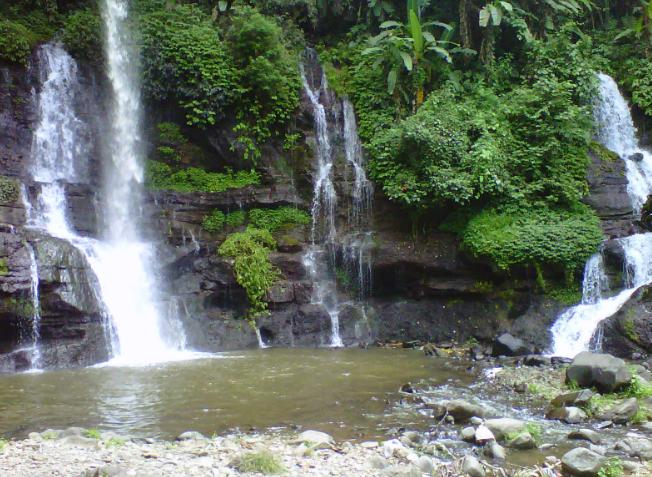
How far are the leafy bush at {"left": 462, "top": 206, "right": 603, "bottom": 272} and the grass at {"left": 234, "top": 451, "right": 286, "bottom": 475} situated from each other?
32.1 feet

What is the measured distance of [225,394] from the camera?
9695 mm

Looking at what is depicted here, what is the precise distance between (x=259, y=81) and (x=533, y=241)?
8.72 meters

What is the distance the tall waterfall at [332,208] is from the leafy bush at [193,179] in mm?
2045

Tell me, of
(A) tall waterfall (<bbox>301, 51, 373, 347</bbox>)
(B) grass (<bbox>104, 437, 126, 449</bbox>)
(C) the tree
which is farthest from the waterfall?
(C) the tree

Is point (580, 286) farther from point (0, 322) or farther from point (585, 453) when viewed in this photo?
point (0, 322)

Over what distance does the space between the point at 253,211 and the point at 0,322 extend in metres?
7.02

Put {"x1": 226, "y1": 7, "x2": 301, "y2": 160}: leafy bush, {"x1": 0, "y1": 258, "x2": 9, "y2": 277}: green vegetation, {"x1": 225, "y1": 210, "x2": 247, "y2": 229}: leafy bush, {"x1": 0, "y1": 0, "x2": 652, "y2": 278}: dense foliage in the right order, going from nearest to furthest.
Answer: {"x1": 0, "y1": 258, "x2": 9, "y2": 277}: green vegetation, {"x1": 0, "y1": 0, "x2": 652, "y2": 278}: dense foliage, {"x1": 225, "y1": 210, "x2": 247, "y2": 229}: leafy bush, {"x1": 226, "y1": 7, "x2": 301, "y2": 160}: leafy bush

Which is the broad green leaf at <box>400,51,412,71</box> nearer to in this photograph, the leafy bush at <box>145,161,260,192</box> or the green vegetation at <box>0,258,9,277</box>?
the leafy bush at <box>145,161,260,192</box>

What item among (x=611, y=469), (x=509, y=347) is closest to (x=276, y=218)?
(x=509, y=347)

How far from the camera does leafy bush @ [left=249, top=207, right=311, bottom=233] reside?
16.8m

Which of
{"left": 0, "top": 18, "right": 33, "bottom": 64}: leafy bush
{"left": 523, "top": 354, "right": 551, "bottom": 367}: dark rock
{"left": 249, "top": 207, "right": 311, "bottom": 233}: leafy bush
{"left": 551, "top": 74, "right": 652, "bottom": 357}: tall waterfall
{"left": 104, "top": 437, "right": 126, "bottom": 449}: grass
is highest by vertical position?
{"left": 0, "top": 18, "right": 33, "bottom": 64}: leafy bush

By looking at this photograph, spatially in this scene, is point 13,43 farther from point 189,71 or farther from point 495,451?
point 495,451

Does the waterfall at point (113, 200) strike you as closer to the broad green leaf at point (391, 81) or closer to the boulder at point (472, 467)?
the broad green leaf at point (391, 81)

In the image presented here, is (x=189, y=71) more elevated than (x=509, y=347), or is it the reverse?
(x=189, y=71)
